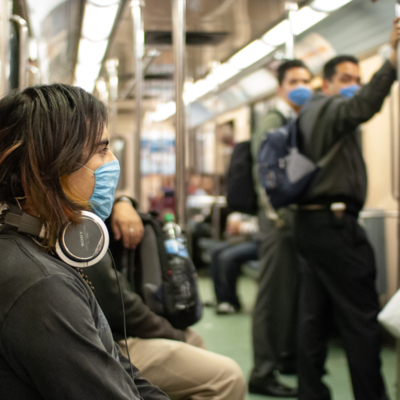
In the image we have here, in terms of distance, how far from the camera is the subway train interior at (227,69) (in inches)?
108

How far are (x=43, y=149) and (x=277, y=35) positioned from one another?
15.5 ft

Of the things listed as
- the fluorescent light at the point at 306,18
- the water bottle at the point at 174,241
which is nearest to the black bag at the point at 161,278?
the water bottle at the point at 174,241

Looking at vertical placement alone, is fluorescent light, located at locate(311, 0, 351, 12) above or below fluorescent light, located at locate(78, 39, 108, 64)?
below

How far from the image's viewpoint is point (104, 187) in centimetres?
116

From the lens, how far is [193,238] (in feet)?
25.4

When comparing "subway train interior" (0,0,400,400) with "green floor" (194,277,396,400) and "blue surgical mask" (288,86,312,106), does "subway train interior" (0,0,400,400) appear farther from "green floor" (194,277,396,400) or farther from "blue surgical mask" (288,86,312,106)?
"blue surgical mask" (288,86,312,106)

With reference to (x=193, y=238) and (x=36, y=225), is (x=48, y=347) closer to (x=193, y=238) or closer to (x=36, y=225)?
(x=36, y=225)

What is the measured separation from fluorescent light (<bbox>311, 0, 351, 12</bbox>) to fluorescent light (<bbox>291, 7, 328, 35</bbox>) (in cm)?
8

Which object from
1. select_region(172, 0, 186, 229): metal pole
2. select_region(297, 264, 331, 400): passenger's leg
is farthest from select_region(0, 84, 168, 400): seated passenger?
select_region(297, 264, 331, 400): passenger's leg

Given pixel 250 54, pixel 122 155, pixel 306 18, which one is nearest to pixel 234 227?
pixel 122 155

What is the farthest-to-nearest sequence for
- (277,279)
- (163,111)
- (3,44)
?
(163,111), (277,279), (3,44)

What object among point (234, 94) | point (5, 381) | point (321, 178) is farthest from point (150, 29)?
point (5, 381)

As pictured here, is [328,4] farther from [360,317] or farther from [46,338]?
[46,338]

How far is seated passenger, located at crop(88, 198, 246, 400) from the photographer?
1.71 metres
